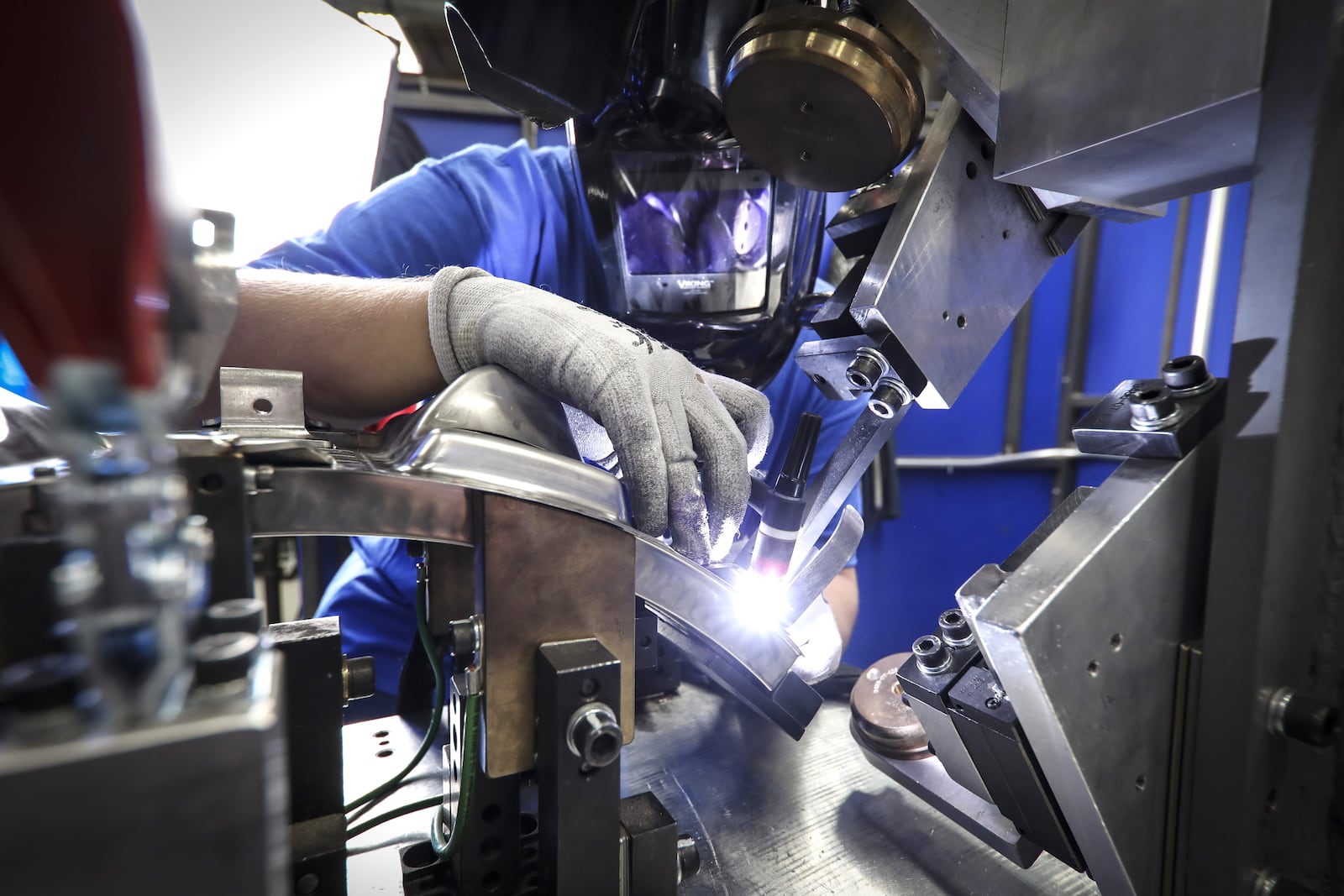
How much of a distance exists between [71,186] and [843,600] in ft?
5.46

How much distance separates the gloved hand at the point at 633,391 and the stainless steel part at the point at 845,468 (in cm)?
11

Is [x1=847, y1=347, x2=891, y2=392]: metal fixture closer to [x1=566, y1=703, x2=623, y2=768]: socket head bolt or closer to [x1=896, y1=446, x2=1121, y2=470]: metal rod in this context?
[x1=566, y1=703, x2=623, y2=768]: socket head bolt

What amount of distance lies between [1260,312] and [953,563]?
7.36 feet

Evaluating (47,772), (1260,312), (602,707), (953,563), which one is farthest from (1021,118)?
(953,563)

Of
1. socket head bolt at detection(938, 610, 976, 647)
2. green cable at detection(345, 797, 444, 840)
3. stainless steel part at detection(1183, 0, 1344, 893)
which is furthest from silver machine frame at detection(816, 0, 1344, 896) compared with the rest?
green cable at detection(345, 797, 444, 840)

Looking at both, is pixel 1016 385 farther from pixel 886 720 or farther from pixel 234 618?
pixel 234 618

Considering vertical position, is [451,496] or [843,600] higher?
[451,496]

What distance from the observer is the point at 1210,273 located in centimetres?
201

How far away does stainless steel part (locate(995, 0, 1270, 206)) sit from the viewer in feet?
1.22

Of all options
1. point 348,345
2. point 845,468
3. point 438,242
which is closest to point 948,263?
point 845,468

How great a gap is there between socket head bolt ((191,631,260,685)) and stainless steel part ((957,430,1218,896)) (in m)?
0.36

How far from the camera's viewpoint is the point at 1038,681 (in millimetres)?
392

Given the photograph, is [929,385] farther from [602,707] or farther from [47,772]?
[47,772]

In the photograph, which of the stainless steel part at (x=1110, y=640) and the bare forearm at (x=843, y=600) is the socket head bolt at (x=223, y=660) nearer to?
the stainless steel part at (x=1110, y=640)
